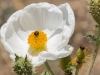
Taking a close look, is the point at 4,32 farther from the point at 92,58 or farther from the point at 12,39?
the point at 92,58

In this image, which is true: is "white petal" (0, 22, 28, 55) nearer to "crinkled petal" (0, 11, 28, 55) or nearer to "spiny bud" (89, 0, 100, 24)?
"crinkled petal" (0, 11, 28, 55)

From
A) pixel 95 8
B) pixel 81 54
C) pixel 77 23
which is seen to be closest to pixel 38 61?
pixel 81 54

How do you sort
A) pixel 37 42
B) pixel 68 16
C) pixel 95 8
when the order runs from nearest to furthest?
pixel 95 8
pixel 68 16
pixel 37 42

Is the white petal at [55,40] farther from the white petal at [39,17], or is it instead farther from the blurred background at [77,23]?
the blurred background at [77,23]

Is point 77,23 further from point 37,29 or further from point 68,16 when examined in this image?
point 68,16

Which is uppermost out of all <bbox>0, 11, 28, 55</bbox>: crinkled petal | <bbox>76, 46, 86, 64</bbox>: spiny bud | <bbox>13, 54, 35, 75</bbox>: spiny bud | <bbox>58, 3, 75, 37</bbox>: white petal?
<bbox>0, 11, 28, 55</bbox>: crinkled petal

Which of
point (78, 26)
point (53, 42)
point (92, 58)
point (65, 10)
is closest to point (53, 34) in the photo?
point (53, 42)

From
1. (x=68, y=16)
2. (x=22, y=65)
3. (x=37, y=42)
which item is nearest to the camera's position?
(x=22, y=65)

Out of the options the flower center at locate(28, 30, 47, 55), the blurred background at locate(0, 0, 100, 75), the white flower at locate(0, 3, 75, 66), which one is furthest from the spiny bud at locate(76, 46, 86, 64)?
the blurred background at locate(0, 0, 100, 75)
